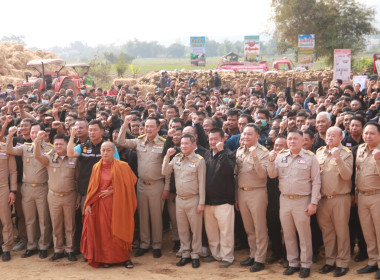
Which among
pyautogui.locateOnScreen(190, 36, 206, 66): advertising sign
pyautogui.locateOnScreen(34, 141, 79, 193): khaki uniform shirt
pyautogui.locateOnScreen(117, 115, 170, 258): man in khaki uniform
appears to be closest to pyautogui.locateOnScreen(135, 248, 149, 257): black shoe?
pyautogui.locateOnScreen(117, 115, 170, 258): man in khaki uniform

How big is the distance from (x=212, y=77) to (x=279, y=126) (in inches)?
586

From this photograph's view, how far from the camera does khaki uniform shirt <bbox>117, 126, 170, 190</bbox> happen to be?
7406mm

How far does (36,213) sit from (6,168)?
83 centimetres

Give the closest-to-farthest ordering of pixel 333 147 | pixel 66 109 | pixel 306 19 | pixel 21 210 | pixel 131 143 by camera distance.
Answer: pixel 333 147 → pixel 131 143 → pixel 21 210 → pixel 66 109 → pixel 306 19

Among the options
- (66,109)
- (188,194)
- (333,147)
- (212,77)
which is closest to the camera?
(333,147)

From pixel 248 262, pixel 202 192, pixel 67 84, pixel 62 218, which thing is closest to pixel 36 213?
pixel 62 218

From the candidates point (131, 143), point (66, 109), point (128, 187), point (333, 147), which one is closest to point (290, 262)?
point (333, 147)

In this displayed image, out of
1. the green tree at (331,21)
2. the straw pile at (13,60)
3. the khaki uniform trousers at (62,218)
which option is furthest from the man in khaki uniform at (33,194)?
the green tree at (331,21)

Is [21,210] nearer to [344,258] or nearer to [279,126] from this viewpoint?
[279,126]

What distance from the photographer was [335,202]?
248 inches

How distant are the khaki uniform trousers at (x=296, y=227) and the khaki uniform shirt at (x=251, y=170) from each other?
0.38m

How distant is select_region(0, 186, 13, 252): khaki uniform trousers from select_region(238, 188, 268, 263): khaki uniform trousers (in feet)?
11.7

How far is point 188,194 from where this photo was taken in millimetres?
6930

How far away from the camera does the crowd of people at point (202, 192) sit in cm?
630
